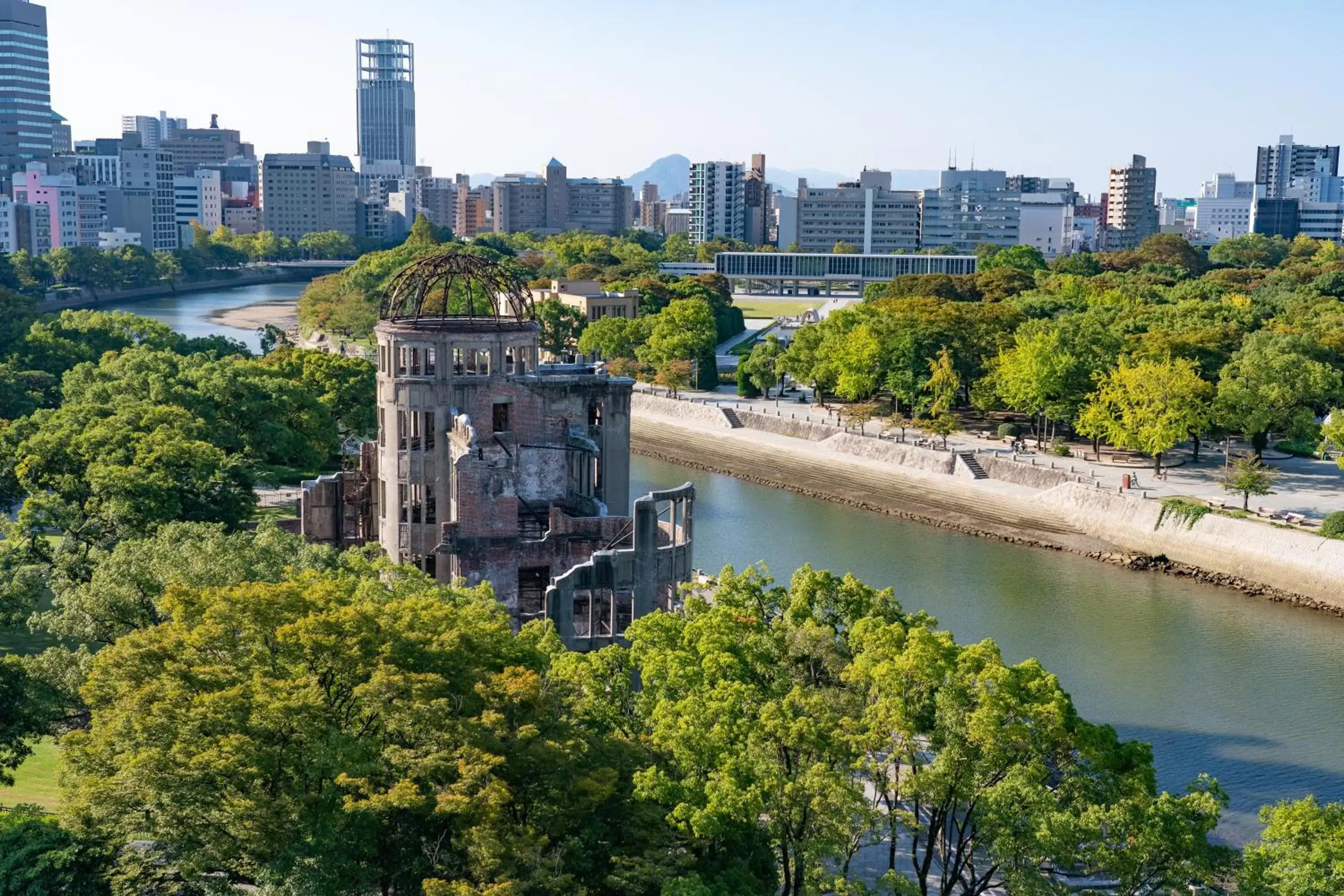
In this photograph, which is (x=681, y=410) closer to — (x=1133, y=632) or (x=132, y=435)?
(x=1133, y=632)

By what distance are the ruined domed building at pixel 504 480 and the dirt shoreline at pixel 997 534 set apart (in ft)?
87.7

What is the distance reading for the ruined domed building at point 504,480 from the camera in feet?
132

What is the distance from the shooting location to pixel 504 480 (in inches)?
1618

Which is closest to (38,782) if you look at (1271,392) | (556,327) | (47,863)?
(47,863)

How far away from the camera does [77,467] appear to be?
4906cm

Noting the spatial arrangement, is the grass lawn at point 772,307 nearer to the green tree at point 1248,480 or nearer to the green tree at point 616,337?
the green tree at point 616,337

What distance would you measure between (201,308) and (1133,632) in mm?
141637

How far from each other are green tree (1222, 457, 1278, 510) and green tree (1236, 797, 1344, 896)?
39625mm

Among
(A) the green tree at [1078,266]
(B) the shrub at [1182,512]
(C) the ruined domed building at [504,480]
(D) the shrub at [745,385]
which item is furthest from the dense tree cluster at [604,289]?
(A) the green tree at [1078,266]

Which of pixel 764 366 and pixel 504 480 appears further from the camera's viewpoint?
pixel 764 366

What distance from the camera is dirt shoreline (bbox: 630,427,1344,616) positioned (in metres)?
57.2

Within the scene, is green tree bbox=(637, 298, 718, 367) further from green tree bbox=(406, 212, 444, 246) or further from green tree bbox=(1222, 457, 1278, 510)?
green tree bbox=(406, 212, 444, 246)

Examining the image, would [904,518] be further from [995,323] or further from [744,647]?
[744,647]

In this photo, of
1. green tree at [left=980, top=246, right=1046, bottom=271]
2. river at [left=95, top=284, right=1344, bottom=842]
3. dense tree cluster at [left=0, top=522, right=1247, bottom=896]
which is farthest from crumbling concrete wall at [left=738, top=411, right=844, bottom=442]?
green tree at [left=980, top=246, right=1046, bottom=271]
